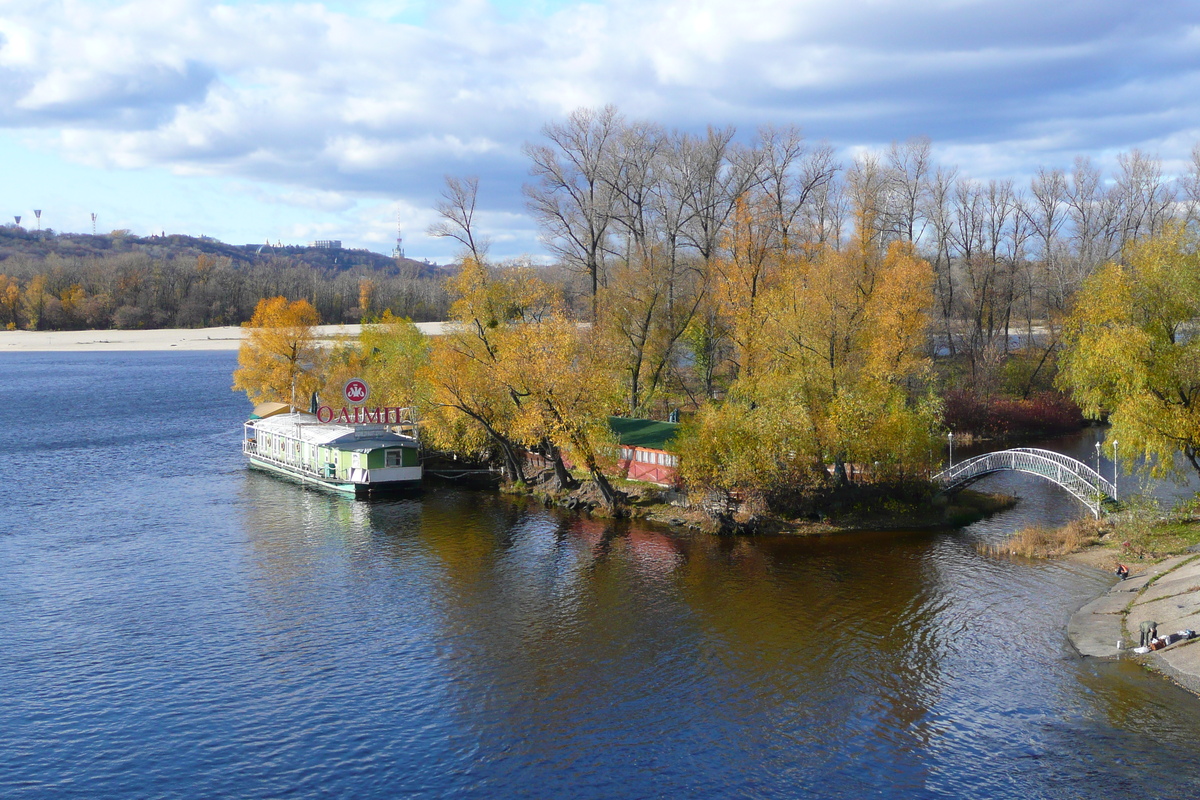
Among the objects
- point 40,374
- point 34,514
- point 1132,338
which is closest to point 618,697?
point 1132,338

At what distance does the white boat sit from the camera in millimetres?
51659

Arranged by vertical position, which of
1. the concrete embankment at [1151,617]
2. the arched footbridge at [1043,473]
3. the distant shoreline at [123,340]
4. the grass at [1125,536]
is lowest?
the concrete embankment at [1151,617]

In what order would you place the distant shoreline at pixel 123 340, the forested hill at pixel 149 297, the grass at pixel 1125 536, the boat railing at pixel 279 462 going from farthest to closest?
the forested hill at pixel 149 297, the distant shoreline at pixel 123 340, the boat railing at pixel 279 462, the grass at pixel 1125 536

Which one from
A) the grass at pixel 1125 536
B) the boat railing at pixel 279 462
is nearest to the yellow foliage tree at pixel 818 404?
the grass at pixel 1125 536

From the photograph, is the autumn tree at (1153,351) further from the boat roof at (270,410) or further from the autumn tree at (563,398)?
the boat roof at (270,410)

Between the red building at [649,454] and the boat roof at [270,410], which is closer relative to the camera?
the red building at [649,454]

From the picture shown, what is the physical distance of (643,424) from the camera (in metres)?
52.1

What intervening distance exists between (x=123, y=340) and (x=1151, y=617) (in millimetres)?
166923

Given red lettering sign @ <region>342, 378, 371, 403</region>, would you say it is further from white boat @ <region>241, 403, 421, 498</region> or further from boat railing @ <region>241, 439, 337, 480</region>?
boat railing @ <region>241, 439, 337, 480</region>

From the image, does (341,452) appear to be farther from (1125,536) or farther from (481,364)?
(1125,536)

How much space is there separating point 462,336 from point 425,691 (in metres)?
29.5

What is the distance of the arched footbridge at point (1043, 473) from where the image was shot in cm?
3891

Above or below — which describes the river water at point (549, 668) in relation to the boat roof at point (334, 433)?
below

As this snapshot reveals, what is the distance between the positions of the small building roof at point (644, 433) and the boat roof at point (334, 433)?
41.3 feet
